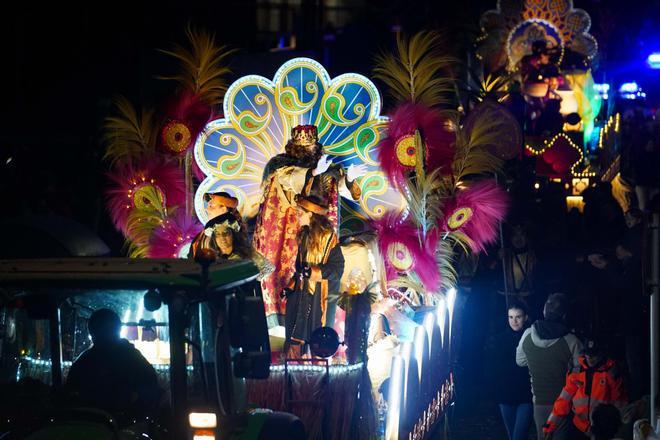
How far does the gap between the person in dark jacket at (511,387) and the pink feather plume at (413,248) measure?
207 centimetres

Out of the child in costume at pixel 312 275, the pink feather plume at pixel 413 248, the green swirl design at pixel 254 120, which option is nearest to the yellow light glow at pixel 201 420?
the child in costume at pixel 312 275

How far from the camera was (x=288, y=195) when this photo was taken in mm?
13539

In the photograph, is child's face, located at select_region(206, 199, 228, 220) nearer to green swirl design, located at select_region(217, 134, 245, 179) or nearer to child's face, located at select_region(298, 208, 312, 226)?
child's face, located at select_region(298, 208, 312, 226)

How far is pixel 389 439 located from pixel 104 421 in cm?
385

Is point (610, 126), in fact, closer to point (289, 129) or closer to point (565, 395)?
point (289, 129)

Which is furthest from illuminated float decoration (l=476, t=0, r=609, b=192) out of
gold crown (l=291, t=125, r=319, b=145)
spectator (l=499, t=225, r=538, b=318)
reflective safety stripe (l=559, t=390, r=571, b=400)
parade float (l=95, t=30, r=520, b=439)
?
reflective safety stripe (l=559, t=390, r=571, b=400)

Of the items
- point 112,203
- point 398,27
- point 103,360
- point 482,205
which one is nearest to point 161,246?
point 112,203

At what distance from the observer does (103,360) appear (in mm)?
6875

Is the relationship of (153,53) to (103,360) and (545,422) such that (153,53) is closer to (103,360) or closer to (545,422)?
(545,422)

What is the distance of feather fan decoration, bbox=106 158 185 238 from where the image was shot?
46.6ft

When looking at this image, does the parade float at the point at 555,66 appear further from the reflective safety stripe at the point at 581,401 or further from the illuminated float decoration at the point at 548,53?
the reflective safety stripe at the point at 581,401

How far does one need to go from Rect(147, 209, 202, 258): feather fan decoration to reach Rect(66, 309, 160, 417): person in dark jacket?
23.3 ft

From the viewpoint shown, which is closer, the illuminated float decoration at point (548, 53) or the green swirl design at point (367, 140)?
the green swirl design at point (367, 140)

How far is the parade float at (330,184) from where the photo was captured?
1262 cm
